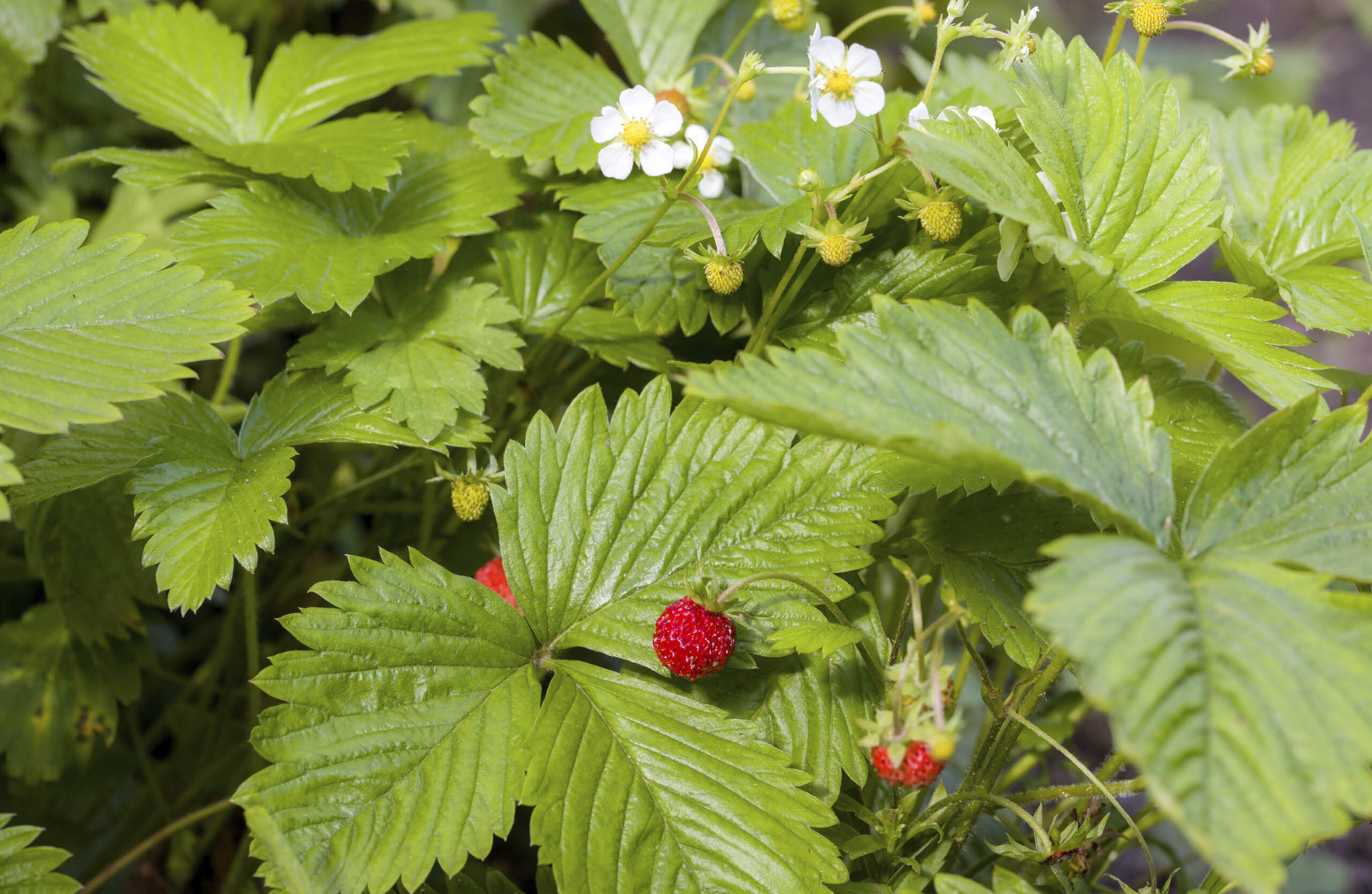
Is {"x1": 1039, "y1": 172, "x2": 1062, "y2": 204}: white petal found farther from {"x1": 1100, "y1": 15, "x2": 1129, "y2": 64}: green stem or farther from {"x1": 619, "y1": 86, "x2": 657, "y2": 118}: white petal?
{"x1": 619, "y1": 86, "x2": 657, "y2": 118}: white petal

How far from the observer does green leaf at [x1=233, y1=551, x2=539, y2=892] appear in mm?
916

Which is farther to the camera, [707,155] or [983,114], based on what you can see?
[707,155]

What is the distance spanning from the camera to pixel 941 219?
3.59ft

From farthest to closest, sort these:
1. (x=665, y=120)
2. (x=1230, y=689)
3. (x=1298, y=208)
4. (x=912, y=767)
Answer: (x=1298, y=208), (x=665, y=120), (x=912, y=767), (x=1230, y=689)

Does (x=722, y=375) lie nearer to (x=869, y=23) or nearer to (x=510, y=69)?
(x=510, y=69)

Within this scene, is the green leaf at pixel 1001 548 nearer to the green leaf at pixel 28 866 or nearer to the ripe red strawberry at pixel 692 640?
the ripe red strawberry at pixel 692 640

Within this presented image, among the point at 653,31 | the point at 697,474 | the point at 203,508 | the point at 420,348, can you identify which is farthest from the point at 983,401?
the point at 653,31

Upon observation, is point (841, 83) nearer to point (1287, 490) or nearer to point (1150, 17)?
point (1150, 17)

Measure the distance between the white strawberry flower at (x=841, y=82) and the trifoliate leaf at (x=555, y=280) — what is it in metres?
0.38

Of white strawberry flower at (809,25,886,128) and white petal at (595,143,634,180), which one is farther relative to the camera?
white petal at (595,143,634,180)

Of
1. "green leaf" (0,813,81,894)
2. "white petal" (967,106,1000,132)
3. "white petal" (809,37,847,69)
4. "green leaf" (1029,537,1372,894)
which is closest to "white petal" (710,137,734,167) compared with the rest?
"white petal" (809,37,847,69)

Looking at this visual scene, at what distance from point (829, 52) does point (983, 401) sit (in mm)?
492

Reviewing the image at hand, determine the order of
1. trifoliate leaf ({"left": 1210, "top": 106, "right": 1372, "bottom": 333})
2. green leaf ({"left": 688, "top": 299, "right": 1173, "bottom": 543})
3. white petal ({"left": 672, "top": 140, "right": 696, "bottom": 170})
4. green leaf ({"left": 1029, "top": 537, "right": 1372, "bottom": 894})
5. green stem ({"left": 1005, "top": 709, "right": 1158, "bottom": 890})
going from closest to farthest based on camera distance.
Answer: green leaf ({"left": 1029, "top": 537, "right": 1372, "bottom": 894}) < green leaf ({"left": 688, "top": 299, "right": 1173, "bottom": 543}) < green stem ({"left": 1005, "top": 709, "right": 1158, "bottom": 890}) < trifoliate leaf ({"left": 1210, "top": 106, "right": 1372, "bottom": 333}) < white petal ({"left": 672, "top": 140, "right": 696, "bottom": 170})

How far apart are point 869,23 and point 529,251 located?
148 cm
